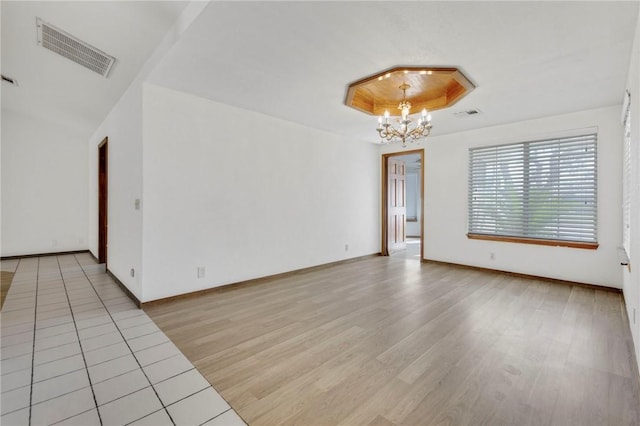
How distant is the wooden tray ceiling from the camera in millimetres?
2953

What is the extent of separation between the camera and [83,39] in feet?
8.82

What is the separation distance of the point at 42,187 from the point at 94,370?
6129 mm

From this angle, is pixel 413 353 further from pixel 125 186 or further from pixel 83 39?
pixel 83 39

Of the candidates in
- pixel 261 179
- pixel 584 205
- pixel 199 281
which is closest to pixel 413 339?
pixel 199 281

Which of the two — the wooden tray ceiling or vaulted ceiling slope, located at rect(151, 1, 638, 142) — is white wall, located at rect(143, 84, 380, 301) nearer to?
vaulted ceiling slope, located at rect(151, 1, 638, 142)

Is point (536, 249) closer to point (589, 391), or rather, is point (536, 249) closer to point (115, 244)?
point (589, 391)

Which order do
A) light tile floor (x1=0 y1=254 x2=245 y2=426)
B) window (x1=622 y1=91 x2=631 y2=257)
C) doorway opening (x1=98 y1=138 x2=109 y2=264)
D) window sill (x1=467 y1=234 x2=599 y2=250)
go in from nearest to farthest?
1. light tile floor (x1=0 y1=254 x2=245 y2=426)
2. window (x1=622 y1=91 x2=631 y2=257)
3. window sill (x1=467 y1=234 x2=599 y2=250)
4. doorway opening (x1=98 y1=138 x2=109 y2=264)

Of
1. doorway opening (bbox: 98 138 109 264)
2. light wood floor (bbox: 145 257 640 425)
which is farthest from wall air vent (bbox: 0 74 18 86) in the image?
light wood floor (bbox: 145 257 640 425)

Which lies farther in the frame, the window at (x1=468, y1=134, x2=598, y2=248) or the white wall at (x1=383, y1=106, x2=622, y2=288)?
the window at (x1=468, y1=134, x2=598, y2=248)

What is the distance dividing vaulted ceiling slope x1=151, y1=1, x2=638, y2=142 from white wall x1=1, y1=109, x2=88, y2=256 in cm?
501

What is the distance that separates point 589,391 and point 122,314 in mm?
4058

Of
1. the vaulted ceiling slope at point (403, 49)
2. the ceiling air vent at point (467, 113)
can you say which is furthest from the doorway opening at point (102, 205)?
the ceiling air vent at point (467, 113)

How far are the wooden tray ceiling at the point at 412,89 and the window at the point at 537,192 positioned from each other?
6.00 ft

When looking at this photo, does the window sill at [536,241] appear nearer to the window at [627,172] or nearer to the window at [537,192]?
the window at [537,192]
